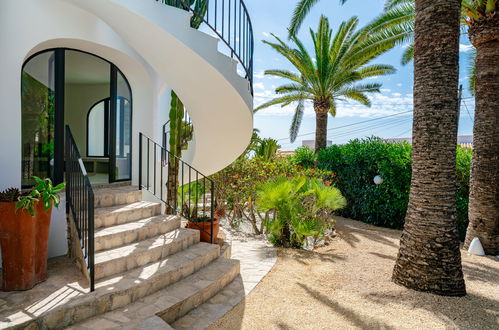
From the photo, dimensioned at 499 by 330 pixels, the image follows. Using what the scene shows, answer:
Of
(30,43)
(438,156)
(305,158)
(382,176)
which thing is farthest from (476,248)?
(30,43)

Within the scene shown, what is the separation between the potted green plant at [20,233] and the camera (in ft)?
9.83

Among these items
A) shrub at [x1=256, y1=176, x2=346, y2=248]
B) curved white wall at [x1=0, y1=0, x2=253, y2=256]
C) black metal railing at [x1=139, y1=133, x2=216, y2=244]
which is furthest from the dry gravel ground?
curved white wall at [x1=0, y1=0, x2=253, y2=256]

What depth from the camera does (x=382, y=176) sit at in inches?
356

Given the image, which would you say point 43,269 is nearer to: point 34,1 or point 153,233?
point 153,233

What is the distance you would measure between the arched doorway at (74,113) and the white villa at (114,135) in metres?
0.02

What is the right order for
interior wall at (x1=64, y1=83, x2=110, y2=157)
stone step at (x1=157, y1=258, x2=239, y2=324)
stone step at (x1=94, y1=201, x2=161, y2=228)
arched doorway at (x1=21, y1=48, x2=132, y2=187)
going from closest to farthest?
stone step at (x1=157, y1=258, x2=239, y2=324) → stone step at (x1=94, y1=201, x2=161, y2=228) → arched doorway at (x1=21, y1=48, x2=132, y2=187) → interior wall at (x1=64, y1=83, x2=110, y2=157)

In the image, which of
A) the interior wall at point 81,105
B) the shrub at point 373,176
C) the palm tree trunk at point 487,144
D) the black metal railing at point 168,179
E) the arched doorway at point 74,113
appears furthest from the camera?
the shrub at point 373,176

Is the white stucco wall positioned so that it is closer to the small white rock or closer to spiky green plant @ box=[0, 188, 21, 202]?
spiky green plant @ box=[0, 188, 21, 202]

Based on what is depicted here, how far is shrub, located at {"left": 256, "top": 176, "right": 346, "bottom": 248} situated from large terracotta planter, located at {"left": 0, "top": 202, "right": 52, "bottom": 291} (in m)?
3.80

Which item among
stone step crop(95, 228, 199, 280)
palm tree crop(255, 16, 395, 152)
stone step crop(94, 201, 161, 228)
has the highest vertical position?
palm tree crop(255, 16, 395, 152)

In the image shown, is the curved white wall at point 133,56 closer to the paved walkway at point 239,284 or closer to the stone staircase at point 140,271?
the stone staircase at point 140,271

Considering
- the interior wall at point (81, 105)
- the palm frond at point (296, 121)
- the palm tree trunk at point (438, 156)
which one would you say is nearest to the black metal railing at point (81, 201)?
the palm tree trunk at point (438, 156)

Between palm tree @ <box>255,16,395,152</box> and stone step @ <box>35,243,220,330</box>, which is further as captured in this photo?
palm tree @ <box>255,16,395,152</box>

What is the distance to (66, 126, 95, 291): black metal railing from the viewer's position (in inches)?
120
